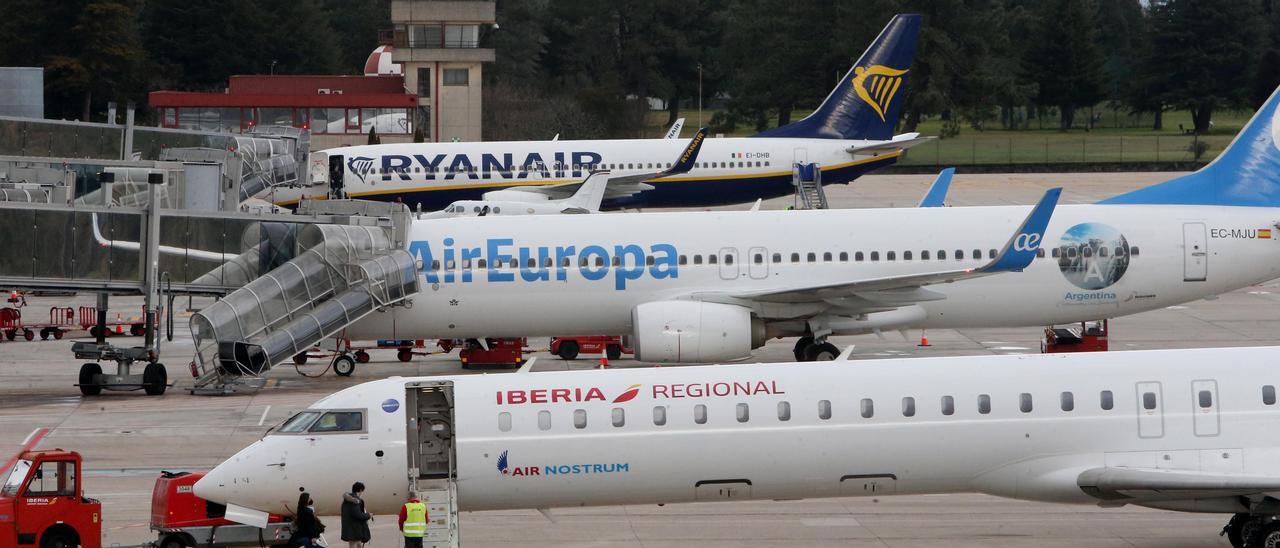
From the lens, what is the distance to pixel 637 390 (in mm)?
21500

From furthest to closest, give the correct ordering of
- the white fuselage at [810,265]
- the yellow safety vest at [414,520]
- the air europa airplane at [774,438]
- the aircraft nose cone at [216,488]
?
1. the white fuselage at [810,265]
2. the air europa airplane at [774,438]
3. the aircraft nose cone at [216,488]
4. the yellow safety vest at [414,520]

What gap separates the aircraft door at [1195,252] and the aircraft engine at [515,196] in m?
26.9

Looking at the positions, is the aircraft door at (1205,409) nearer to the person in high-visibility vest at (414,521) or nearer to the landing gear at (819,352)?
the person in high-visibility vest at (414,521)

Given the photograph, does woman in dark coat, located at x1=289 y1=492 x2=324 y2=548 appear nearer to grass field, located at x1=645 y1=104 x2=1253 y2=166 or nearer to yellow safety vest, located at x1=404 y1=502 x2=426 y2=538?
yellow safety vest, located at x1=404 y1=502 x2=426 y2=538

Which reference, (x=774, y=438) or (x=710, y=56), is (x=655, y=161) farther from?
(x=710, y=56)

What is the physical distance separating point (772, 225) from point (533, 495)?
1539cm

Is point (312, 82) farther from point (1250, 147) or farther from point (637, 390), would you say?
point (637, 390)

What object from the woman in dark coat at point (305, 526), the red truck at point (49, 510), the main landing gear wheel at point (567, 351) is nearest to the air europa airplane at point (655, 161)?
the main landing gear wheel at point (567, 351)

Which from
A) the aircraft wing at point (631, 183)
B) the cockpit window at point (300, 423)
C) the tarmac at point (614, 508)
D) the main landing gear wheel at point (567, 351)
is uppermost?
the aircraft wing at point (631, 183)

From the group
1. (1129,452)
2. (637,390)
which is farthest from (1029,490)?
(637,390)

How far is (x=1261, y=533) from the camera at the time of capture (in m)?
20.9

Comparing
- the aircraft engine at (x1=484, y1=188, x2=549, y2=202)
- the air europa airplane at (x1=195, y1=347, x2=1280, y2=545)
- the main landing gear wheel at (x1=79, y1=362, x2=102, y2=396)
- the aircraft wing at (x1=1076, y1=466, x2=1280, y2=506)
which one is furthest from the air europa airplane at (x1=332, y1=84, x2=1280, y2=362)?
the aircraft engine at (x1=484, y1=188, x2=549, y2=202)

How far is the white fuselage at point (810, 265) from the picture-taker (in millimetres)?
34781

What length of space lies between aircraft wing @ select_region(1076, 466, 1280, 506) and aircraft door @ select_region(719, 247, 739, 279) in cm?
1428
